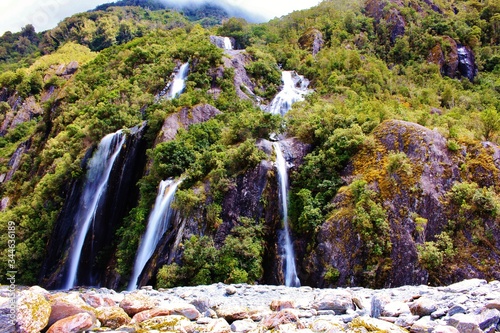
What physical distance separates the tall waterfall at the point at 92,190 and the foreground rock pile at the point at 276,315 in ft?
42.4

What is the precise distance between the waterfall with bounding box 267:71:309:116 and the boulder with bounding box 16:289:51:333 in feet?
76.2

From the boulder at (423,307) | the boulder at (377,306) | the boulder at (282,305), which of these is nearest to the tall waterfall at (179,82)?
the boulder at (282,305)

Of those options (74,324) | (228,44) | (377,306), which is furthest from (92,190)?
(228,44)

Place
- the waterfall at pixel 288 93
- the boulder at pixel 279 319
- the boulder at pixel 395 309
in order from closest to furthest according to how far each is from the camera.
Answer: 1. the boulder at pixel 279 319
2. the boulder at pixel 395 309
3. the waterfall at pixel 288 93

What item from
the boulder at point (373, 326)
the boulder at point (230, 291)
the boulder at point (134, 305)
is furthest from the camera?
the boulder at point (230, 291)

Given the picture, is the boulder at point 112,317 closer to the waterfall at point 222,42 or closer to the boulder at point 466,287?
the boulder at point 466,287

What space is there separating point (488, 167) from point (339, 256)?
734cm

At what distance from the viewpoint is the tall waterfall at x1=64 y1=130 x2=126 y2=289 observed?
20109mm

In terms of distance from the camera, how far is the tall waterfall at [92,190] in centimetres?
2011

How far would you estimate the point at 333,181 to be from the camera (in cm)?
1630

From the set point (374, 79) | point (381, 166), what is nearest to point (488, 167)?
point (381, 166)

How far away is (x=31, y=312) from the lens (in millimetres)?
6297

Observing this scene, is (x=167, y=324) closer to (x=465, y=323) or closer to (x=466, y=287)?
(x=465, y=323)

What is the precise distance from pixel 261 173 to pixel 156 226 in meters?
5.60
